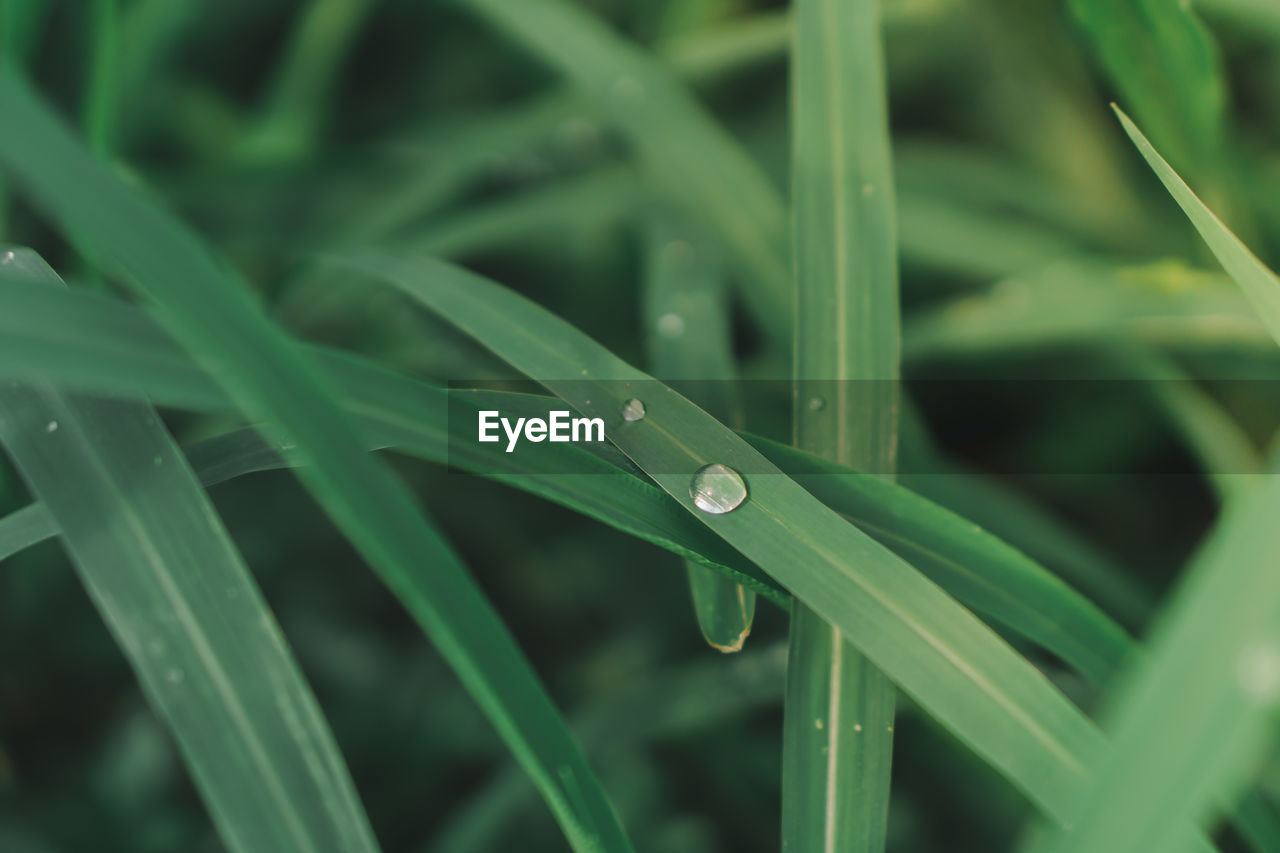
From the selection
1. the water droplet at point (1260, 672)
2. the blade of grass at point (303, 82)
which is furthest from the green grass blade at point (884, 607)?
the blade of grass at point (303, 82)

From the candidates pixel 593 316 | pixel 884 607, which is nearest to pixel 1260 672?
pixel 884 607

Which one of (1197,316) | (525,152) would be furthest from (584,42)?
(1197,316)

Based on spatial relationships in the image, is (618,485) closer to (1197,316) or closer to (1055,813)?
(1055,813)

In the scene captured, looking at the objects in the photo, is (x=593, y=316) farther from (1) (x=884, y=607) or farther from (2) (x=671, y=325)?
(1) (x=884, y=607)

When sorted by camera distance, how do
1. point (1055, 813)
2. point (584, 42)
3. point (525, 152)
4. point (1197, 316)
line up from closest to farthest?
point (1055, 813), point (1197, 316), point (584, 42), point (525, 152)

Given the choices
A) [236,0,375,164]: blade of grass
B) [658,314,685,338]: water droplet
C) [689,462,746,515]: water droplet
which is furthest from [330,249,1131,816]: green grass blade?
[236,0,375,164]: blade of grass

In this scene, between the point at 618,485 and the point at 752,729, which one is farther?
the point at 752,729

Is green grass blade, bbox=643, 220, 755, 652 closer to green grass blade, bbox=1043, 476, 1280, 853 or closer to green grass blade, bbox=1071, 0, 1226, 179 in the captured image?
green grass blade, bbox=1043, 476, 1280, 853
